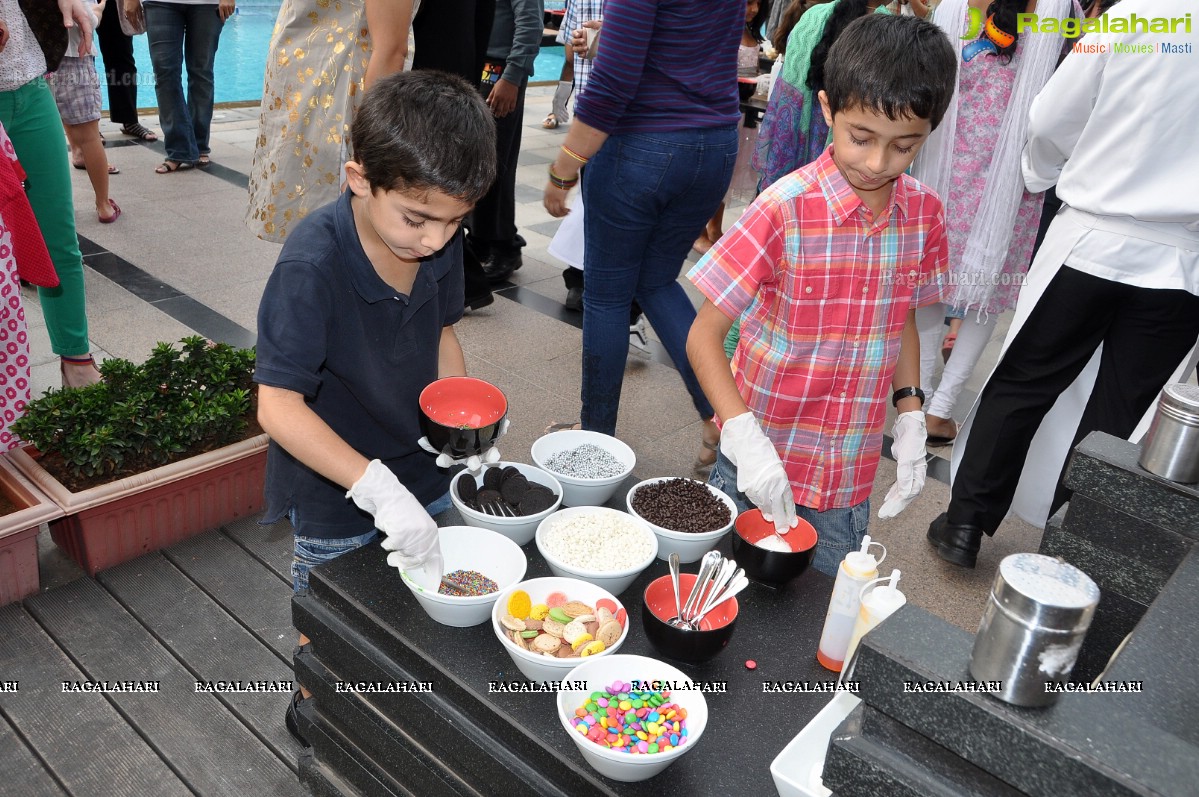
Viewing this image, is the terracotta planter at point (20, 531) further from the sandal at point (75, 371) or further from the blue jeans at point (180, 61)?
the blue jeans at point (180, 61)

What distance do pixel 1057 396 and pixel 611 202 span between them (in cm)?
131

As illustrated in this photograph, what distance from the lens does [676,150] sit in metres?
2.49

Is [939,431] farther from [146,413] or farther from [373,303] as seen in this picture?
[146,413]

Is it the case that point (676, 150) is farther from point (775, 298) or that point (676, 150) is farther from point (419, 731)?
point (419, 731)

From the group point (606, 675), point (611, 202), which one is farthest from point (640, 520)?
point (611, 202)

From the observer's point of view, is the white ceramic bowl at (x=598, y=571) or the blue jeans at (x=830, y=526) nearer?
the white ceramic bowl at (x=598, y=571)

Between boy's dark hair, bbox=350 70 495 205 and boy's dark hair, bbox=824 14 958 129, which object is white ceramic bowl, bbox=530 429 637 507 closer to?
boy's dark hair, bbox=350 70 495 205

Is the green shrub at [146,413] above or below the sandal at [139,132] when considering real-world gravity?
above

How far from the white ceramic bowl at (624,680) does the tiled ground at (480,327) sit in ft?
5.14

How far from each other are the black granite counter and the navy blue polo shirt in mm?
248

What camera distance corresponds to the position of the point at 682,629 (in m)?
1.23

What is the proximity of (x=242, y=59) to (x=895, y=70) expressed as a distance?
448 inches

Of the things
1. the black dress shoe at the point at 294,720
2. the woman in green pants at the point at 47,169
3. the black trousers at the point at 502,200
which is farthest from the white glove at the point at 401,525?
the black trousers at the point at 502,200

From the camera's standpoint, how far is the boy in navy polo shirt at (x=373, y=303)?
1.35 meters
